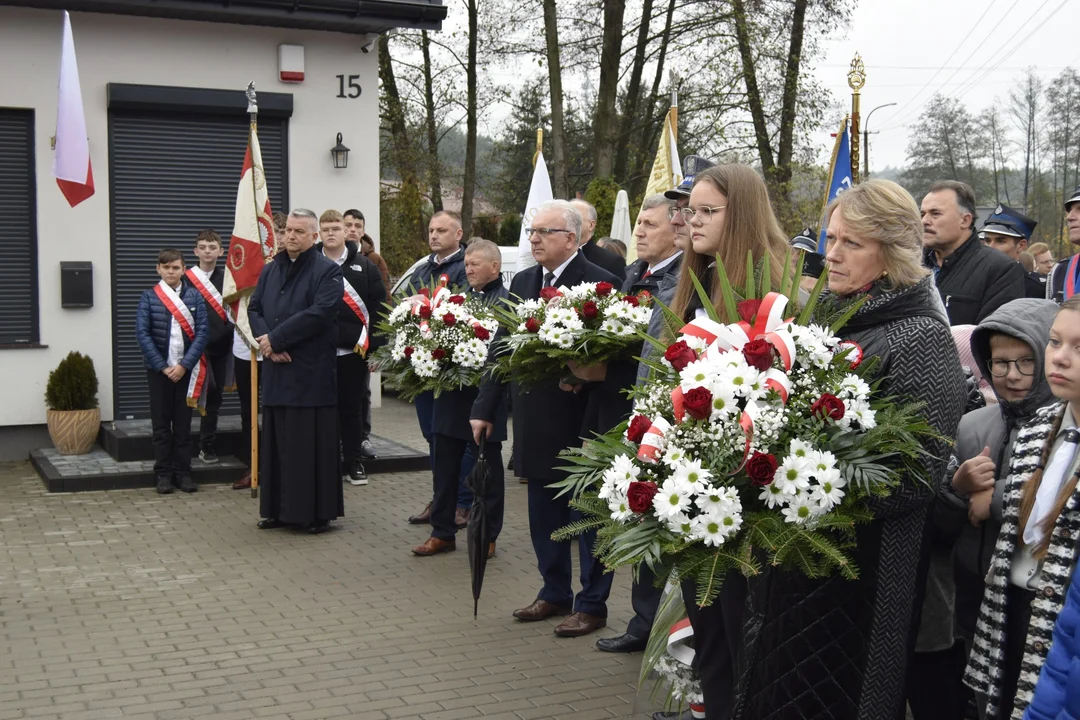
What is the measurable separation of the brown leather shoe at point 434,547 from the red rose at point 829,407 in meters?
5.27

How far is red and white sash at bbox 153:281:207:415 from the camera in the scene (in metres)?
10.6

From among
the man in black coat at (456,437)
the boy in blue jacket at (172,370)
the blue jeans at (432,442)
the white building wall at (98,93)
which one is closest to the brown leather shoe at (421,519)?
the blue jeans at (432,442)

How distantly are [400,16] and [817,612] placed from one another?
1084 cm

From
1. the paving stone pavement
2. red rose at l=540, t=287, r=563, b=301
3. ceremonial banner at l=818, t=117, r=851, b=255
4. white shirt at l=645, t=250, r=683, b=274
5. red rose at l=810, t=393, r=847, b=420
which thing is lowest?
the paving stone pavement

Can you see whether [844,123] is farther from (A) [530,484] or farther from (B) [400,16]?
(B) [400,16]

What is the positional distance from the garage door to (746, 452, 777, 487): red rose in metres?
10.3

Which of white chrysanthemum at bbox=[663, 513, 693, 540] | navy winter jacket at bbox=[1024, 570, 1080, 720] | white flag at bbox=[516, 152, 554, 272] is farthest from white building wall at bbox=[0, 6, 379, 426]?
navy winter jacket at bbox=[1024, 570, 1080, 720]

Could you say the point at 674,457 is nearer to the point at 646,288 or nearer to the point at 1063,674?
the point at 1063,674

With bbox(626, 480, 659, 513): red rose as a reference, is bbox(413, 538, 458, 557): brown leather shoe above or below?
below

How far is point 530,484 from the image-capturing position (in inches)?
258

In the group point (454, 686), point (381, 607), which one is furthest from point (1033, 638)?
point (381, 607)

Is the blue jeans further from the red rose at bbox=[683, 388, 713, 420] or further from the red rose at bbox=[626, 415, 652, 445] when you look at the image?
the red rose at bbox=[683, 388, 713, 420]

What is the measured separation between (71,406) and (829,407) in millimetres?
10064

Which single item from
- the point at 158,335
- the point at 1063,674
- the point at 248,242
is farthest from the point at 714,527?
the point at 158,335
